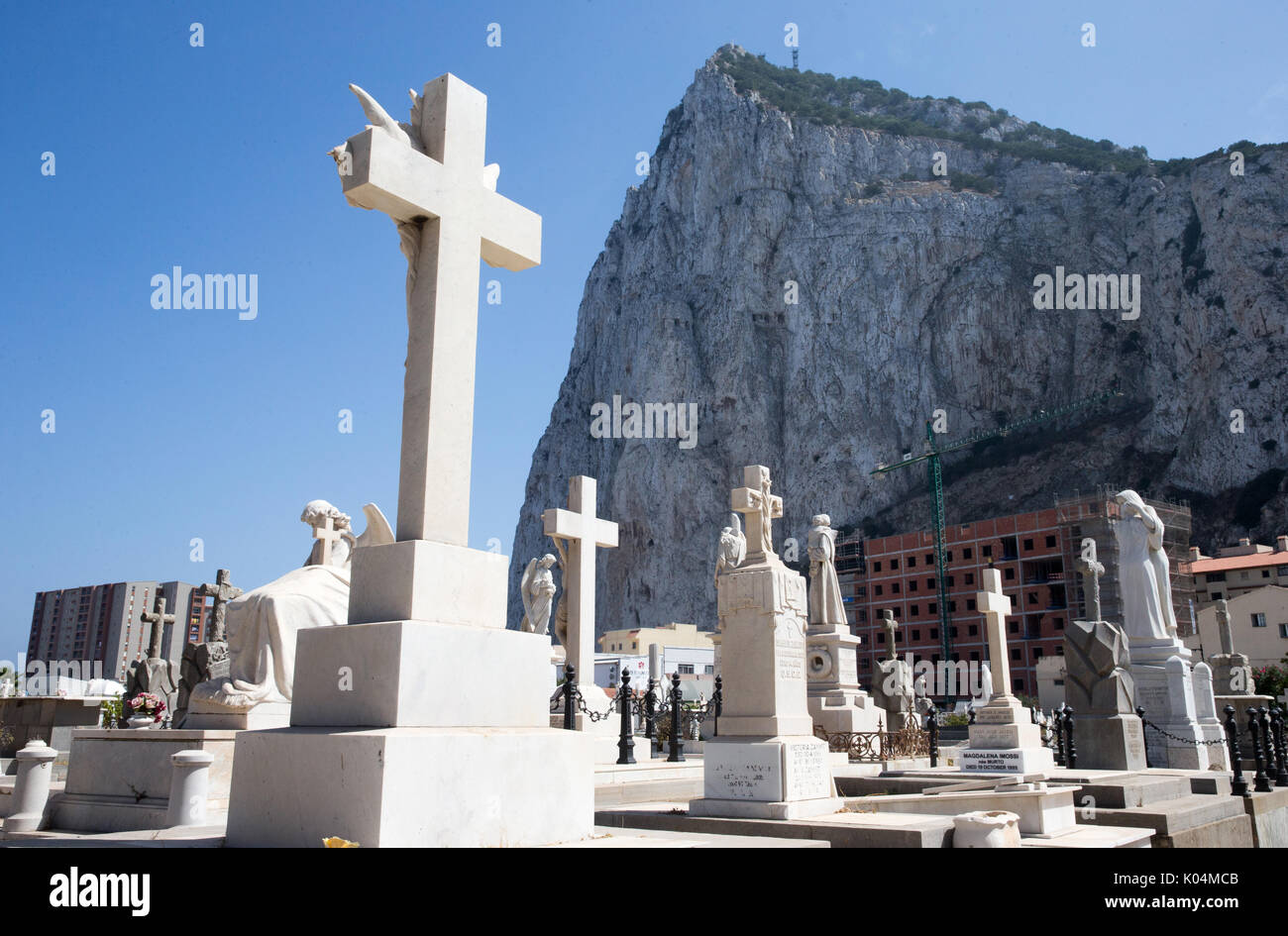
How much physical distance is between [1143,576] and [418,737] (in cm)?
1477

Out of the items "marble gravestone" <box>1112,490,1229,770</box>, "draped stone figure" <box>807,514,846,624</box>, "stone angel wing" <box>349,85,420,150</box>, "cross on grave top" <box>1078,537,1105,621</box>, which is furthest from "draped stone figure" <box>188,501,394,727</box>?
"cross on grave top" <box>1078,537,1105,621</box>

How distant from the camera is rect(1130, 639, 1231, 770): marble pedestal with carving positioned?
13.8m

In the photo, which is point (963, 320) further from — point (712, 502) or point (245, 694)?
point (245, 694)

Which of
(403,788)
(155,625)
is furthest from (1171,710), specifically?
(155,625)

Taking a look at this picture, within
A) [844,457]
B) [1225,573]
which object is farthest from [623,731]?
[844,457]

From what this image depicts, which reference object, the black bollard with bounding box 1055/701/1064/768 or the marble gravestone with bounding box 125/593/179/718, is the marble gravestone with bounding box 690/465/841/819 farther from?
the marble gravestone with bounding box 125/593/179/718

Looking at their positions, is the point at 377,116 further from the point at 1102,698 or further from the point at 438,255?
the point at 1102,698

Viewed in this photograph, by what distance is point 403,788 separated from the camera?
344 cm

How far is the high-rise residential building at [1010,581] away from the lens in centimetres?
5903

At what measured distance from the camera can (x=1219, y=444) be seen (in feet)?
235

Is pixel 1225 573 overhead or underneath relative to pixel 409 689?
overhead

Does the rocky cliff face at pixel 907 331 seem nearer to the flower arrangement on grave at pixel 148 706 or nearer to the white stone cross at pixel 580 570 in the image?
the white stone cross at pixel 580 570

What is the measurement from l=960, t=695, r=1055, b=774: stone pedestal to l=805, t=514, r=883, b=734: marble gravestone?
98.3 inches
